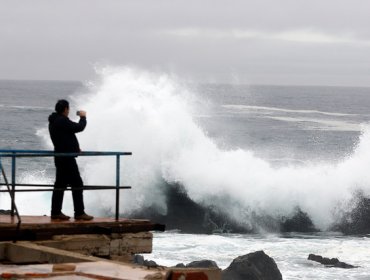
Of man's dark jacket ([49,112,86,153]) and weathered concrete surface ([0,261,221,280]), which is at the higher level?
man's dark jacket ([49,112,86,153])

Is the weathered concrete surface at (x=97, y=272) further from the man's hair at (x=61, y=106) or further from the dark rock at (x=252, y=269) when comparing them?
the dark rock at (x=252, y=269)

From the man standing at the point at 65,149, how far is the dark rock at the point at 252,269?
772cm

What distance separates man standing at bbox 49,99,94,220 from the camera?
36.8 feet

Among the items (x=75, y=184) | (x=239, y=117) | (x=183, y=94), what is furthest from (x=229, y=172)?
Result: (x=239, y=117)

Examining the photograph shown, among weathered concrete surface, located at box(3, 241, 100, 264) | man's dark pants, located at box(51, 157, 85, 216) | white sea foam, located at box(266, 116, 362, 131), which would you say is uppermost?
white sea foam, located at box(266, 116, 362, 131)

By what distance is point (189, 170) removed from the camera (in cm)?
3338

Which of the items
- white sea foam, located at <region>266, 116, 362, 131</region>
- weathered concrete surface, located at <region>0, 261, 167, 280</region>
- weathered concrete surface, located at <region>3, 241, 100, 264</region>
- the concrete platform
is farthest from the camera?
white sea foam, located at <region>266, 116, 362, 131</region>

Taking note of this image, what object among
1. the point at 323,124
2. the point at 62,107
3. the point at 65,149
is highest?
the point at 323,124

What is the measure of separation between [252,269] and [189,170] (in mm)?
14534

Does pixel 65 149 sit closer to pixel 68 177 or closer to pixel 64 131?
pixel 64 131

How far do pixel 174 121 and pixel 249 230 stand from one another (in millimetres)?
8022

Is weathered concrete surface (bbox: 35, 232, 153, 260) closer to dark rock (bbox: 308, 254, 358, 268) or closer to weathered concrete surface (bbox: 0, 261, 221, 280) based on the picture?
weathered concrete surface (bbox: 0, 261, 221, 280)

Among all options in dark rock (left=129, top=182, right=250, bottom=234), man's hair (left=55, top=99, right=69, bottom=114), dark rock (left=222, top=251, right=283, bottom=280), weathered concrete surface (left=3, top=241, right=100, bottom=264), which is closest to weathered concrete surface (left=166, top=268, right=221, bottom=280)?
weathered concrete surface (left=3, top=241, right=100, bottom=264)

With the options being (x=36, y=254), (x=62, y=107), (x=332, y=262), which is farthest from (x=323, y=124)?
(x=36, y=254)
